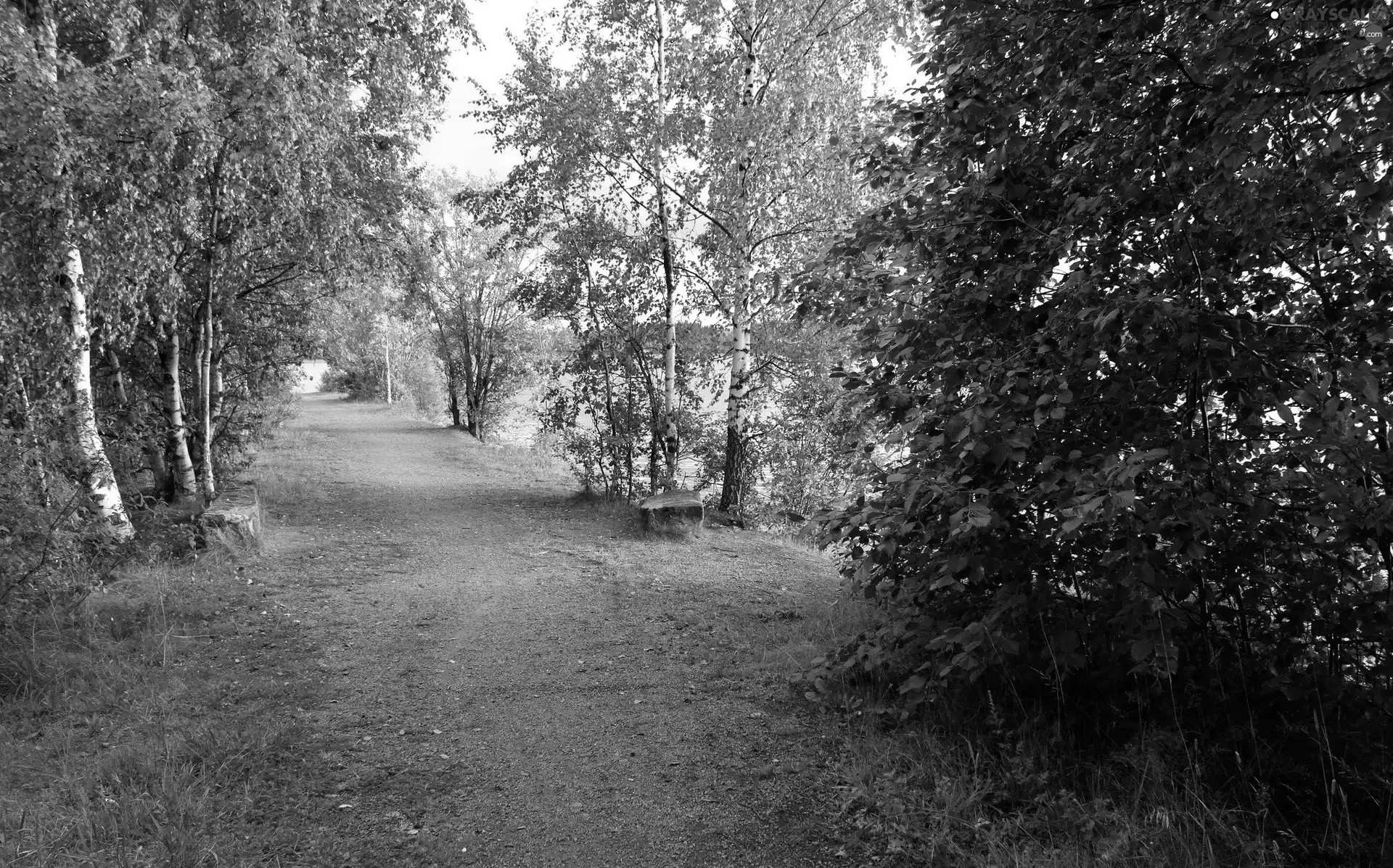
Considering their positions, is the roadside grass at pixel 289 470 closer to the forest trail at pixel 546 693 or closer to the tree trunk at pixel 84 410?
the forest trail at pixel 546 693

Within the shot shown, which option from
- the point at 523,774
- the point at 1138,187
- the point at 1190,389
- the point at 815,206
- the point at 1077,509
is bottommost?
the point at 523,774

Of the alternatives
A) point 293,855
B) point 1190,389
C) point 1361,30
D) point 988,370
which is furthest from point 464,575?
point 1361,30

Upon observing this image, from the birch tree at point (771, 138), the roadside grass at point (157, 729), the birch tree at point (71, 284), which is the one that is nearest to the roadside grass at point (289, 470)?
the birch tree at point (71, 284)

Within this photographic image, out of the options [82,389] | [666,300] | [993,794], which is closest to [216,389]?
[82,389]

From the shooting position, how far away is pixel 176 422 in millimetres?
9727

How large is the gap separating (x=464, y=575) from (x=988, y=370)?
6329mm

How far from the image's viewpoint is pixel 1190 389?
3.39 metres

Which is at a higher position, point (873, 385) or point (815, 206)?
point (815, 206)

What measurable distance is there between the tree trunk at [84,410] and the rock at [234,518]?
799mm

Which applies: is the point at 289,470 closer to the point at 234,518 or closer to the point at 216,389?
the point at 216,389

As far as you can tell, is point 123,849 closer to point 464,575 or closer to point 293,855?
point 293,855

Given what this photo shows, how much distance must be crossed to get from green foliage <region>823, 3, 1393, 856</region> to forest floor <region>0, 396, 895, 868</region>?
1.37 metres

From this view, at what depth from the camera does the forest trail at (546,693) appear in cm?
366

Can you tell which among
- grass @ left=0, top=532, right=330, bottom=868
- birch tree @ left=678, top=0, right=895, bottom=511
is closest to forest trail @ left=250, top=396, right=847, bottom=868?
grass @ left=0, top=532, right=330, bottom=868
